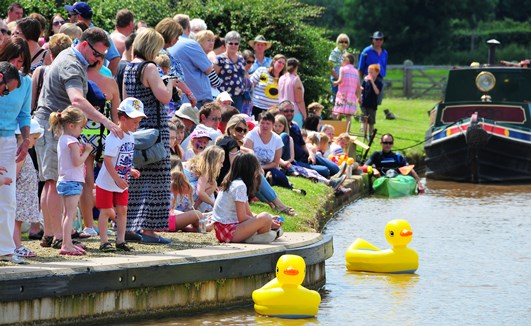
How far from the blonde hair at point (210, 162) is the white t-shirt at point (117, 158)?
2108mm

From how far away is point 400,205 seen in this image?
18.4 meters

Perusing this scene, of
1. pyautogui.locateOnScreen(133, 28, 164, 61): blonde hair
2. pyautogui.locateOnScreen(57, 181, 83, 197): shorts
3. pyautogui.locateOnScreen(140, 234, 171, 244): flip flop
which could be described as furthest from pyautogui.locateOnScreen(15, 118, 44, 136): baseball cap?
pyautogui.locateOnScreen(140, 234, 171, 244): flip flop

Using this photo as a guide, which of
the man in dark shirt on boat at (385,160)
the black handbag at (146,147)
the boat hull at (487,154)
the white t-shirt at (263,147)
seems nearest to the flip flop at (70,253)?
the black handbag at (146,147)

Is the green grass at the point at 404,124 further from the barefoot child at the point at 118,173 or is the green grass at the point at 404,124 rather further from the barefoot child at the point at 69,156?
the barefoot child at the point at 69,156

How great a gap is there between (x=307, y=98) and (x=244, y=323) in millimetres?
13758

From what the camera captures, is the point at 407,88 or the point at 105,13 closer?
the point at 105,13

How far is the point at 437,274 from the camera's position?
1244 centimetres

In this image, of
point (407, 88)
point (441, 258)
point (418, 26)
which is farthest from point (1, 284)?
point (418, 26)

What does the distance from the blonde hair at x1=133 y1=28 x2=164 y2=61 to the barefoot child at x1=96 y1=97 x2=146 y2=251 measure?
0.59 m

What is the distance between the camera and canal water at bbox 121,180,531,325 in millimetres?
10219

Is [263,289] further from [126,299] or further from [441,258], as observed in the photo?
[441,258]

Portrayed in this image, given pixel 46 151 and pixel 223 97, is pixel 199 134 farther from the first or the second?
pixel 46 151

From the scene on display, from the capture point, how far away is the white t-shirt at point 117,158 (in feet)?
33.1

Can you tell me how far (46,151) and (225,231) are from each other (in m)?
1.78
